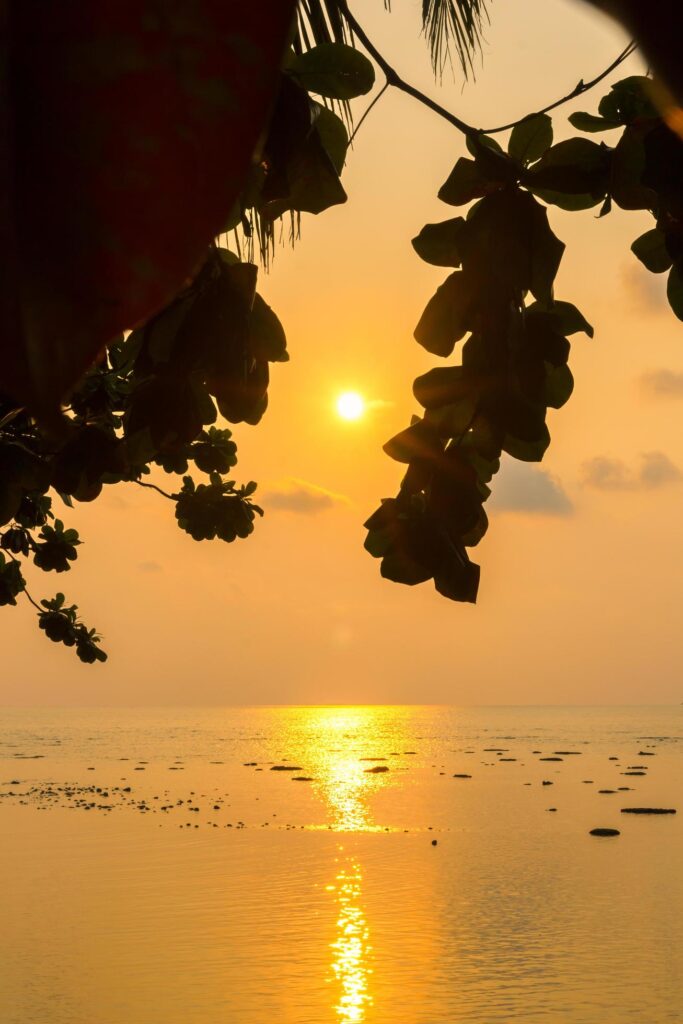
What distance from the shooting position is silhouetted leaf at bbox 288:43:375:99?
2.52 feet

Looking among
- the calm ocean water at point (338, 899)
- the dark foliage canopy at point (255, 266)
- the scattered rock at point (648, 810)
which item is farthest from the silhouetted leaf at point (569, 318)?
the scattered rock at point (648, 810)

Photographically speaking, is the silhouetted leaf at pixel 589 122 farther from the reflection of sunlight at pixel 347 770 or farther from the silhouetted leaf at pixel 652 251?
A: the reflection of sunlight at pixel 347 770

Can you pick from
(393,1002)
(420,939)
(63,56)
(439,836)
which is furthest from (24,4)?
(439,836)

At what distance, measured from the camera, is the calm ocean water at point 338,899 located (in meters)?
29.2

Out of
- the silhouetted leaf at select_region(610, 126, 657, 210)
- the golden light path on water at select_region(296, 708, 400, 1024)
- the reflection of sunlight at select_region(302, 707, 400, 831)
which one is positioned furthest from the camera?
the reflection of sunlight at select_region(302, 707, 400, 831)

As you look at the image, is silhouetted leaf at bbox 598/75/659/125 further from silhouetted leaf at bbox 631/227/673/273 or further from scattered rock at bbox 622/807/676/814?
scattered rock at bbox 622/807/676/814

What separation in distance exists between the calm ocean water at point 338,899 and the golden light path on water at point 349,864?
0.13 metres

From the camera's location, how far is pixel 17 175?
0.56 ft

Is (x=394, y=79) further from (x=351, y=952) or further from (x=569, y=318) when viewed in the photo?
(x=351, y=952)

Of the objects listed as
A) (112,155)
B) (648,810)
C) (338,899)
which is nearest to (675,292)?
(112,155)

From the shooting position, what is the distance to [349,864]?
1740 inches

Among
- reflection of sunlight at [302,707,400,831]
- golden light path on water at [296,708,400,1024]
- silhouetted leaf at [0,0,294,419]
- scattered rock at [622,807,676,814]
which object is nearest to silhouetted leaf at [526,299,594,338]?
silhouetted leaf at [0,0,294,419]

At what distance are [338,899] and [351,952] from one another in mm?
5521

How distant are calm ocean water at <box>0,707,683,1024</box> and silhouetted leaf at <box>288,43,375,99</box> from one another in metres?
28.3
